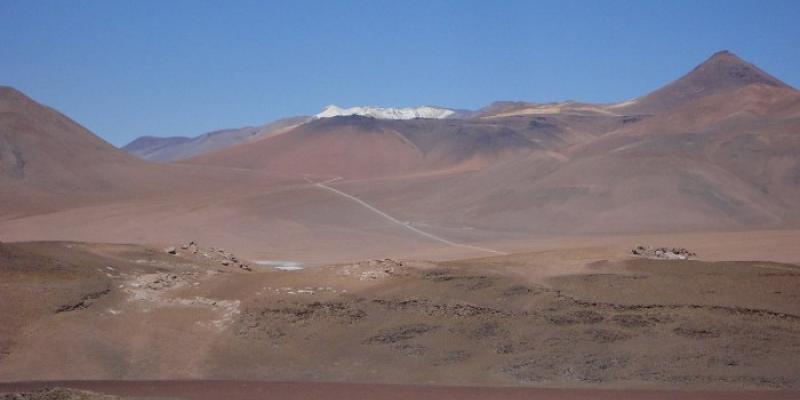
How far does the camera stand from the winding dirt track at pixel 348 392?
A: 69.3 feet

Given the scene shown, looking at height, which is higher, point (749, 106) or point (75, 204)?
point (749, 106)

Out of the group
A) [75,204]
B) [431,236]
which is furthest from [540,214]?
[75,204]

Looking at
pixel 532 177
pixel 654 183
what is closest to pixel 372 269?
pixel 654 183

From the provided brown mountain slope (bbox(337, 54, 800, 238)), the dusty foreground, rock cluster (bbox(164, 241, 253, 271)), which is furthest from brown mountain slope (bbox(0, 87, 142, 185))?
the dusty foreground

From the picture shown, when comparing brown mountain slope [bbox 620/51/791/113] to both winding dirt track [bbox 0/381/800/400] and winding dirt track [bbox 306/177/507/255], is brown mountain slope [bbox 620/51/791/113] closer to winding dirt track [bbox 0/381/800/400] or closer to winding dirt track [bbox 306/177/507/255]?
winding dirt track [bbox 306/177/507/255]

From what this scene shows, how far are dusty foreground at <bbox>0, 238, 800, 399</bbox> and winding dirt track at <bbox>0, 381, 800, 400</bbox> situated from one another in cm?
11

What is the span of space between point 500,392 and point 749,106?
86.3 m

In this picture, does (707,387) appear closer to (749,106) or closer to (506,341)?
(506,341)

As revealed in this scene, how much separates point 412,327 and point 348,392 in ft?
12.7

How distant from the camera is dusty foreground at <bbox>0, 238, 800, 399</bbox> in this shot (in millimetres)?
22719

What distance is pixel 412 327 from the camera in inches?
1001

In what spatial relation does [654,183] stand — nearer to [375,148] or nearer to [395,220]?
[395,220]

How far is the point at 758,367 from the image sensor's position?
73.5 feet

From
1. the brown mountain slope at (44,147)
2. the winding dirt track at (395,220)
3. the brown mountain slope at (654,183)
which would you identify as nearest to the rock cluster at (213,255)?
the winding dirt track at (395,220)
